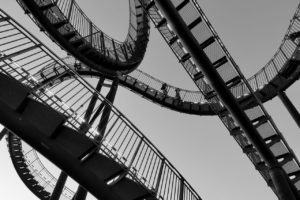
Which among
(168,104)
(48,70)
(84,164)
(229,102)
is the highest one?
(168,104)

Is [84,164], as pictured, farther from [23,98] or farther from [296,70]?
[296,70]

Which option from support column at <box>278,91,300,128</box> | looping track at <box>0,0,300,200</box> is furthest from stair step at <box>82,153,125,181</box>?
support column at <box>278,91,300,128</box>

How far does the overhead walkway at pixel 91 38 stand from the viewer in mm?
11508

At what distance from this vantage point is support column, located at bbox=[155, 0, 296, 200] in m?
6.87

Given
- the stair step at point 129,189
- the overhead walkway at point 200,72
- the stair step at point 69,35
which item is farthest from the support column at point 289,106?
the stair step at point 69,35

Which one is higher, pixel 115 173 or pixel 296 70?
pixel 296 70

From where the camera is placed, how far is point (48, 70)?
1600 cm

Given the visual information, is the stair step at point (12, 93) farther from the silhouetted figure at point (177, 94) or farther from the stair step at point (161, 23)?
the silhouetted figure at point (177, 94)

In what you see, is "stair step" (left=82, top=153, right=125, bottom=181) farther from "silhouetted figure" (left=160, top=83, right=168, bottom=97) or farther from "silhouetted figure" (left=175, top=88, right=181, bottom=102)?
"silhouetted figure" (left=160, top=83, right=168, bottom=97)

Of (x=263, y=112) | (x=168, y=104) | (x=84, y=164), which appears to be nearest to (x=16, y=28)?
(x=84, y=164)

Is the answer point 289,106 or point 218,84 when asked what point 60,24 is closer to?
point 218,84

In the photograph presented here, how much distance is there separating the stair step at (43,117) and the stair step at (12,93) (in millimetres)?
165

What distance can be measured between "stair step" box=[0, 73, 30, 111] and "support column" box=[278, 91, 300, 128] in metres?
10.5

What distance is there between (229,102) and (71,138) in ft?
13.5
